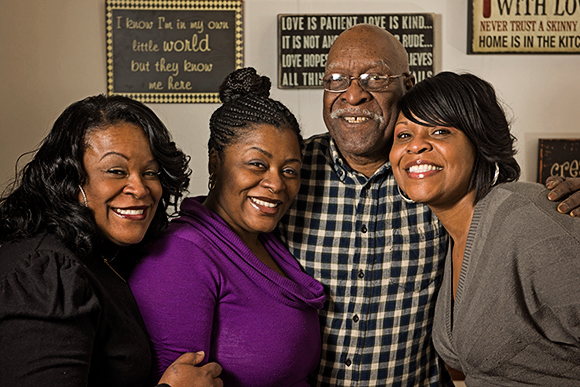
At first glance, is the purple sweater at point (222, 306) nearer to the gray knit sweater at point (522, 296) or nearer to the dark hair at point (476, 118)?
the gray knit sweater at point (522, 296)

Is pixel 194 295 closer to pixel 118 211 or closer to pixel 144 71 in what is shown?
pixel 118 211

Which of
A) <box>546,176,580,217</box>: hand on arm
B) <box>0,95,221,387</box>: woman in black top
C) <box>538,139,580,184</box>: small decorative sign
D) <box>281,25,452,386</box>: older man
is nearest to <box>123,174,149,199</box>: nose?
<box>0,95,221,387</box>: woman in black top

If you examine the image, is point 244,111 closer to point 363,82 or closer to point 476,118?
point 363,82

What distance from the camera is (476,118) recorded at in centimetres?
136

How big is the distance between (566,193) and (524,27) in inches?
56.6

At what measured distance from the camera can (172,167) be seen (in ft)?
3.99

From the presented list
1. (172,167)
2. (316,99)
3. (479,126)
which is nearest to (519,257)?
(479,126)

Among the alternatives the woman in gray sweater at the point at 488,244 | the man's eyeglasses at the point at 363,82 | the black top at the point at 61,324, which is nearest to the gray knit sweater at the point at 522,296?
the woman in gray sweater at the point at 488,244

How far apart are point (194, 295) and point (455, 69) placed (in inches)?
69.1

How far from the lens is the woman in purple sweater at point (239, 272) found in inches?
46.4

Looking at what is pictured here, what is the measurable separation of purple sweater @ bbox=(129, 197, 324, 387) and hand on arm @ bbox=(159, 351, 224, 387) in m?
0.03

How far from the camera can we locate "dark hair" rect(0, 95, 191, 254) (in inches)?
40.8

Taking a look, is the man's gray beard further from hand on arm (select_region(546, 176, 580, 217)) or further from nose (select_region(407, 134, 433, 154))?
hand on arm (select_region(546, 176, 580, 217))

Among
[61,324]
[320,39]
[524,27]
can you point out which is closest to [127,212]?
[61,324]
